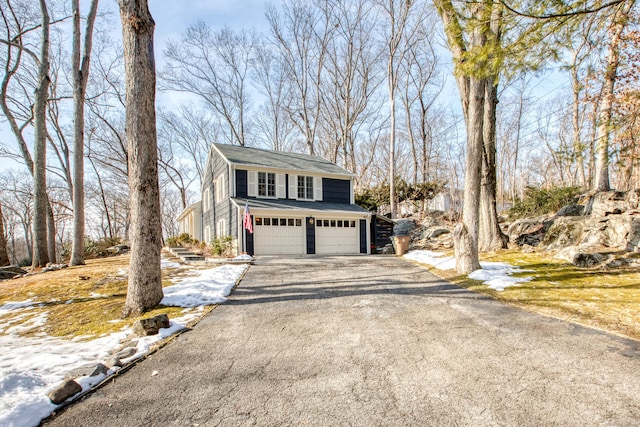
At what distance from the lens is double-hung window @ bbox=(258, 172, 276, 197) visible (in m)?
14.6

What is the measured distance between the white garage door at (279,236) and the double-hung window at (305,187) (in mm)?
1790

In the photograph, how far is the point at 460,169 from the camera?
2664 centimetres

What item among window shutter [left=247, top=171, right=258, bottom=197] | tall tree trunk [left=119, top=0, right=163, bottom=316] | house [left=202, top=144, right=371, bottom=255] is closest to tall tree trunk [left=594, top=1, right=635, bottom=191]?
tall tree trunk [left=119, top=0, right=163, bottom=316]

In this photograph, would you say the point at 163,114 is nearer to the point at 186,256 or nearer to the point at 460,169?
the point at 186,256

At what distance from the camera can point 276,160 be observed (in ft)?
52.7

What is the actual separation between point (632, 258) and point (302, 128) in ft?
73.8

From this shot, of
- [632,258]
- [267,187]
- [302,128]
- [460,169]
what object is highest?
[302,128]

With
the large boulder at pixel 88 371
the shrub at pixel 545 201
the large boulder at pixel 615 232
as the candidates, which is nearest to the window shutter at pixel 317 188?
the shrub at pixel 545 201

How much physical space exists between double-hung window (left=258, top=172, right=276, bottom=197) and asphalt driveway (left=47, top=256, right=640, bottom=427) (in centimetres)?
1012

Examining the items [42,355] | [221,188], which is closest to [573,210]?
[42,355]

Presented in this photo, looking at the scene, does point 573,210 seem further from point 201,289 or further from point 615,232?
point 201,289

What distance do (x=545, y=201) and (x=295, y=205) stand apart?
1079 centimetres

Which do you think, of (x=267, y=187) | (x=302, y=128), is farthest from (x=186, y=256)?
(x=302, y=128)

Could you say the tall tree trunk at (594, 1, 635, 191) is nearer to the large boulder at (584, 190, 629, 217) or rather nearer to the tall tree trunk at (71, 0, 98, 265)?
the large boulder at (584, 190, 629, 217)
